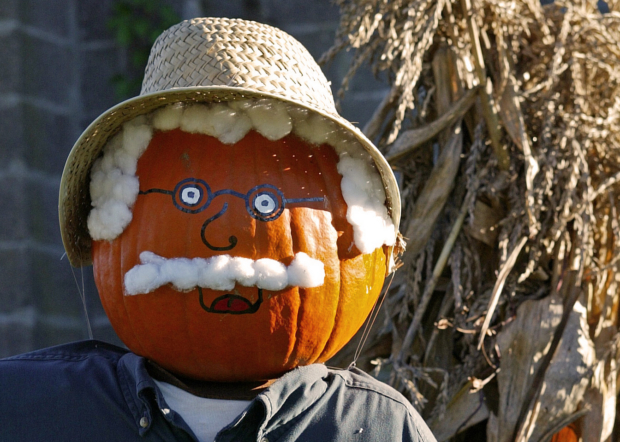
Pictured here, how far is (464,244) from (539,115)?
376 mm

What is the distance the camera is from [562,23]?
1950mm

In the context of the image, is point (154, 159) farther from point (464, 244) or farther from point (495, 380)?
point (495, 380)

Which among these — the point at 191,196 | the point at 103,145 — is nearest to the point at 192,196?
the point at 191,196

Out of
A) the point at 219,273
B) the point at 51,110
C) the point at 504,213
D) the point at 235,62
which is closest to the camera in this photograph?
the point at 219,273

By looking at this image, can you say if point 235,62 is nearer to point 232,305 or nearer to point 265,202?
point 265,202

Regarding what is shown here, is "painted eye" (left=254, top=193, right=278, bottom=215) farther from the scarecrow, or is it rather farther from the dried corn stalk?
the dried corn stalk

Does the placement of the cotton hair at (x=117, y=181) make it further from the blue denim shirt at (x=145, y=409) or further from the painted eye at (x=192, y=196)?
the blue denim shirt at (x=145, y=409)

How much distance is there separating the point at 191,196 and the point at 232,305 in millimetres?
193

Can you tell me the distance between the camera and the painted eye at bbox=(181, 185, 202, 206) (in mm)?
1281

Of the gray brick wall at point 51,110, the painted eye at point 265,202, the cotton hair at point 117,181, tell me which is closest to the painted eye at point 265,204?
the painted eye at point 265,202

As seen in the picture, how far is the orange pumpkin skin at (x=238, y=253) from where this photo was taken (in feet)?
4.17

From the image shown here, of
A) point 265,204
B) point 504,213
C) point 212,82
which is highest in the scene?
point 212,82

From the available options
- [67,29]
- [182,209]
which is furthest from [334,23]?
[182,209]

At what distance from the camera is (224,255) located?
1.24 meters
